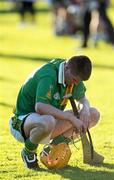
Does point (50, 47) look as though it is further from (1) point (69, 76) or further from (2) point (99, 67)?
(1) point (69, 76)

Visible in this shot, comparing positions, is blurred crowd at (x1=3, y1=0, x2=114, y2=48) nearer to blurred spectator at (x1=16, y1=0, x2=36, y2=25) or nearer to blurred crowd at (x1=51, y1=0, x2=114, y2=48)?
blurred crowd at (x1=51, y1=0, x2=114, y2=48)

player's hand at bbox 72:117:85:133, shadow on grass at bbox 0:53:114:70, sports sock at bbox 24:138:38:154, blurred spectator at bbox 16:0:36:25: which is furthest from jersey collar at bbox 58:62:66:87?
blurred spectator at bbox 16:0:36:25

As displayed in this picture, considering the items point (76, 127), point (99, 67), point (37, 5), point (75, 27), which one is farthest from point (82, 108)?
point (37, 5)

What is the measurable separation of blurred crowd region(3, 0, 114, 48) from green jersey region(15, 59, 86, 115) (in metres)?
13.1

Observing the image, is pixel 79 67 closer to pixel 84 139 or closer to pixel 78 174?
pixel 84 139

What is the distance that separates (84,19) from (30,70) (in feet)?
16.4

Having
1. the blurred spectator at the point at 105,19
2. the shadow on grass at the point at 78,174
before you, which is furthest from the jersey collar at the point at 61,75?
the blurred spectator at the point at 105,19

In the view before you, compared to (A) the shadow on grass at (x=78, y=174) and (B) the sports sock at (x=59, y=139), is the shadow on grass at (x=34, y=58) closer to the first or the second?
(B) the sports sock at (x=59, y=139)

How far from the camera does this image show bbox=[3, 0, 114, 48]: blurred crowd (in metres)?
20.4

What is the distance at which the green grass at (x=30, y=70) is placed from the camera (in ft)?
23.0

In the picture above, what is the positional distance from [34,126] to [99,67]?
9.59m

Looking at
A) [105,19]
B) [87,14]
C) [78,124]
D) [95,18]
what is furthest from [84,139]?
[95,18]

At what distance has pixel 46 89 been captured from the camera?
22.3 ft

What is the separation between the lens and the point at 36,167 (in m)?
7.11
